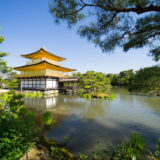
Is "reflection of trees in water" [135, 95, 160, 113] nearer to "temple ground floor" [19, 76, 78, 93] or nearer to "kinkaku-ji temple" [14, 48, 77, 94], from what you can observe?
"temple ground floor" [19, 76, 78, 93]

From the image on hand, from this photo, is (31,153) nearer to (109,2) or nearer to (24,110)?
(24,110)

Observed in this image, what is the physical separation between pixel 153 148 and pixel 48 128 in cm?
407

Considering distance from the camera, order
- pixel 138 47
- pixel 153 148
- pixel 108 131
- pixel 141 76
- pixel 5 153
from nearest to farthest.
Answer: pixel 5 153 < pixel 141 76 < pixel 153 148 < pixel 138 47 < pixel 108 131

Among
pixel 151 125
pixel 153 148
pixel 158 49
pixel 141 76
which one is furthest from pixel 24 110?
pixel 151 125

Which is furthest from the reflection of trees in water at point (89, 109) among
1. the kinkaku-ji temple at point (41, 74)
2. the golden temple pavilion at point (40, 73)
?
the golden temple pavilion at point (40, 73)

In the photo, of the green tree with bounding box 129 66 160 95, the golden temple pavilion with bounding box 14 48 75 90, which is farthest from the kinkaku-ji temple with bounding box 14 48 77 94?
the green tree with bounding box 129 66 160 95

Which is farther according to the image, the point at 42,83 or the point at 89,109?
the point at 42,83

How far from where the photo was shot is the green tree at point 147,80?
2.11 meters

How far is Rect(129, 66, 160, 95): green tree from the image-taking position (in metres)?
2.11

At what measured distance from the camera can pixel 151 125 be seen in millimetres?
Answer: 4629

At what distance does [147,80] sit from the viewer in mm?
2168

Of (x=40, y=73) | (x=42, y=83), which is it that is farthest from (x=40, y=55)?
(x=42, y=83)

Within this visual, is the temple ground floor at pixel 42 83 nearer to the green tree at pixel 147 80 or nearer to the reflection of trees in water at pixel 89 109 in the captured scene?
Answer: the reflection of trees in water at pixel 89 109

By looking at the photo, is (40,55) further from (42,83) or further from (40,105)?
(40,105)
